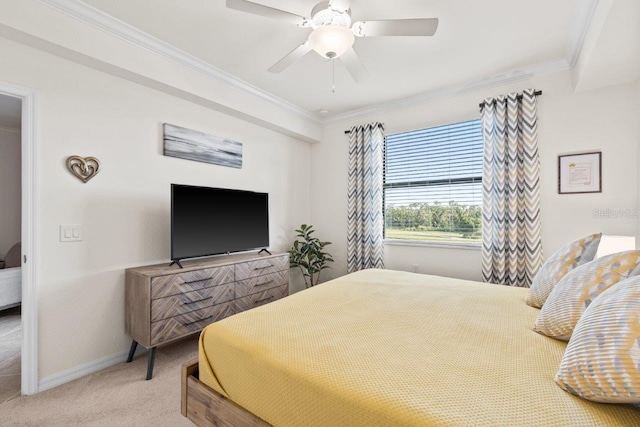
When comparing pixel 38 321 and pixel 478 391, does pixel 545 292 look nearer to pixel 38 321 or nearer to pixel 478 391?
pixel 478 391

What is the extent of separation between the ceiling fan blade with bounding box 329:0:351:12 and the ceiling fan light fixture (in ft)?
0.51

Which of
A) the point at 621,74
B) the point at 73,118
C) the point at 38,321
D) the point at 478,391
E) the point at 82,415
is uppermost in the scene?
the point at 621,74

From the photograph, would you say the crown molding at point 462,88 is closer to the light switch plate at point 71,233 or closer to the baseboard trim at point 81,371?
the light switch plate at point 71,233

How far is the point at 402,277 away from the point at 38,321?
2.66m

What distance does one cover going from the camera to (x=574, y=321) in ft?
4.00

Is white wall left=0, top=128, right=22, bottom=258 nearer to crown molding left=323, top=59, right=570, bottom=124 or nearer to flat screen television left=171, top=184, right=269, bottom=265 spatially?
flat screen television left=171, top=184, right=269, bottom=265

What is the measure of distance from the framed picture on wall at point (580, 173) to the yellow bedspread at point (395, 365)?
5.58 ft

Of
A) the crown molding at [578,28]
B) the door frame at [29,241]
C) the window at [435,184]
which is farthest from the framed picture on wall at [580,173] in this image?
the door frame at [29,241]

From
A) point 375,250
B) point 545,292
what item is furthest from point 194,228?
point 545,292

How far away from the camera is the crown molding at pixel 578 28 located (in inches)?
79.9

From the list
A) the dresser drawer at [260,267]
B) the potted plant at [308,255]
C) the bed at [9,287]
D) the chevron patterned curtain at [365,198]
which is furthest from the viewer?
the potted plant at [308,255]

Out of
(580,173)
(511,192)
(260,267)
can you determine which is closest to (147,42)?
(260,267)

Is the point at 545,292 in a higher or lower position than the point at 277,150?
lower

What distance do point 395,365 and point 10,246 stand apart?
5.96 metres
